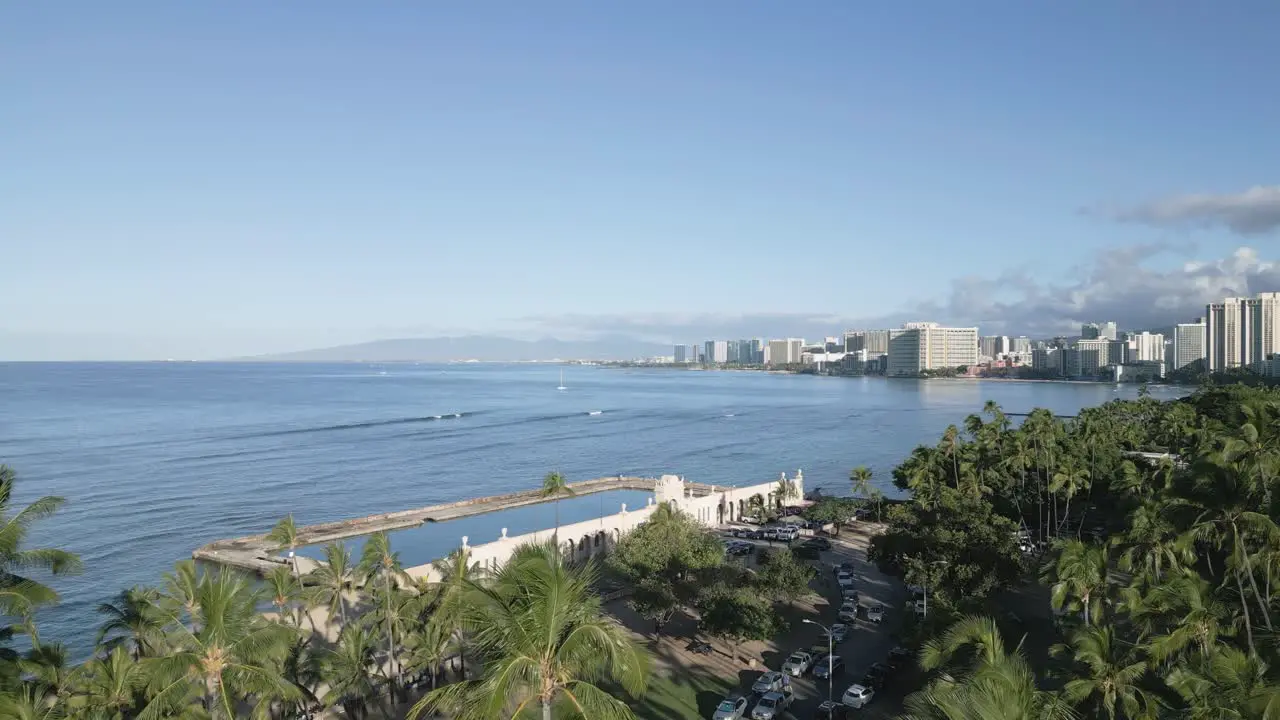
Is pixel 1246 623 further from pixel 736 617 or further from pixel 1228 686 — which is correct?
pixel 736 617

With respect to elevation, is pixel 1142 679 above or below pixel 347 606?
above

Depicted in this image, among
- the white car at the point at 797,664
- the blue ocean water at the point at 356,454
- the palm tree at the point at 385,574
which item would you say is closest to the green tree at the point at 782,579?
the white car at the point at 797,664

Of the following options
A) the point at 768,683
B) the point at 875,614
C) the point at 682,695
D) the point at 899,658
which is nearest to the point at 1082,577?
the point at 899,658

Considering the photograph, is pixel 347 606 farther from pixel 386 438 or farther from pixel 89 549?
pixel 386 438

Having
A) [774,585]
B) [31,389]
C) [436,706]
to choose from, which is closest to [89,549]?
[774,585]

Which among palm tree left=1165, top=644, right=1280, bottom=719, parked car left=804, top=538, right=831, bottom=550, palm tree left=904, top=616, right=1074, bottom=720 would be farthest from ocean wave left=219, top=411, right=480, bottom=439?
palm tree left=1165, top=644, right=1280, bottom=719

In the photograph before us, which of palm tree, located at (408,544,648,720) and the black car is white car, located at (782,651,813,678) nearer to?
the black car

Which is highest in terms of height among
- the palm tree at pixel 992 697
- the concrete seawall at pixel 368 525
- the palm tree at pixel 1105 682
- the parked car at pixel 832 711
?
the palm tree at pixel 992 697

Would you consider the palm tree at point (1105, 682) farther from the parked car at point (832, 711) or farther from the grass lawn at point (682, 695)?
the grass lawn at point (682, 695)
